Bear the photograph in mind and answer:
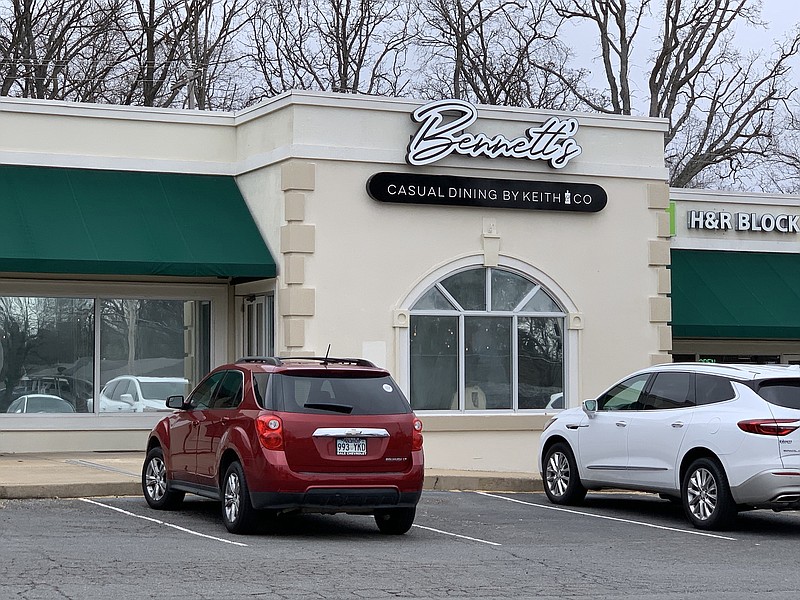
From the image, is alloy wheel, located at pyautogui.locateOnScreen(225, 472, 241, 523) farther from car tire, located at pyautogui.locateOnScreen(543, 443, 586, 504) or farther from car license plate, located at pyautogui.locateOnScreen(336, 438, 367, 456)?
car tire, located at pyautogui.locateOnScreen(543, 443, 586, 504)

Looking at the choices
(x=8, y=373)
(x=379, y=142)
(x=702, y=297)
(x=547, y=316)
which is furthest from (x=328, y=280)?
(x=702, y=297)

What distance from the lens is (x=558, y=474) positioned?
54.0 ft

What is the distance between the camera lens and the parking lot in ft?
32.0

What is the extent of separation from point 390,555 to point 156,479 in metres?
3.94

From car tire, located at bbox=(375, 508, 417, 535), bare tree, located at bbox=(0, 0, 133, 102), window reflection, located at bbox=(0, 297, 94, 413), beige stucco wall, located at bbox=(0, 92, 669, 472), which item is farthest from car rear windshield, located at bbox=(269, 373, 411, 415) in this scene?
bare tree, located at bbox=(0, 0, 133, 102)

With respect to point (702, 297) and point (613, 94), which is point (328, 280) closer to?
point (702, 297)

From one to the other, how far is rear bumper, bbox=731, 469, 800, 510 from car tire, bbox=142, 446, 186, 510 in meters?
5.85

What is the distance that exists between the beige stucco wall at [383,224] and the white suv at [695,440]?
4.61 metres

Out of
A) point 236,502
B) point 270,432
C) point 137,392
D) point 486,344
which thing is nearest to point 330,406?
point 270,432

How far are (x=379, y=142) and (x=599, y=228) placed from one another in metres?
4.03

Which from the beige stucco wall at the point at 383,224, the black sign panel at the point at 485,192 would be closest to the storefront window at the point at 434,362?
the beige stucco wall at the point at 383,224

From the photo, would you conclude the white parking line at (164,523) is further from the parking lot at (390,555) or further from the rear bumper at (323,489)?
the rear bumper at (323,489)

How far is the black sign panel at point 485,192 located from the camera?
2045 cm

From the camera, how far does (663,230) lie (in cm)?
2228
